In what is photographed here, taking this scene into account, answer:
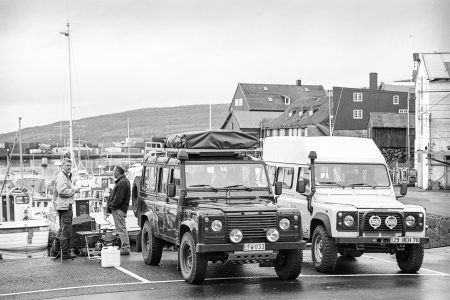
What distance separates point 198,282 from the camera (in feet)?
41.9

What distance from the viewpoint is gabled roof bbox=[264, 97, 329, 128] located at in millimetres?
86812

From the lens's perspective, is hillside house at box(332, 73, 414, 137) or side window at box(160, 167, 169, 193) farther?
hillside house at box(332, 73, 414, 137)

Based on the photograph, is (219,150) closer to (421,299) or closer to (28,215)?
(421,299)

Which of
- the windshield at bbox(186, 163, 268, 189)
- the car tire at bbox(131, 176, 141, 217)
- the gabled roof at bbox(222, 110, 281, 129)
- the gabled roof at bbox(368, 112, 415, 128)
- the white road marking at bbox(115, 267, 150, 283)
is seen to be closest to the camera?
the white road marking at bbox(115, 267, 150, 283)

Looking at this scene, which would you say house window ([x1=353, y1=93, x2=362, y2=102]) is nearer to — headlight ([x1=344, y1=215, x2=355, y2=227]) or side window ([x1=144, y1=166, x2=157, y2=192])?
side window ([x1=144, y1=166, x2=157, y2=192])

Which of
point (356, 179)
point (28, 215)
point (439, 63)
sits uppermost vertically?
point (439, 63)

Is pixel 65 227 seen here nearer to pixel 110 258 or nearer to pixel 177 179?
pixel 110 258

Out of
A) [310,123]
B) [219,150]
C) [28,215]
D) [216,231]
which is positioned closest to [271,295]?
[216,231]

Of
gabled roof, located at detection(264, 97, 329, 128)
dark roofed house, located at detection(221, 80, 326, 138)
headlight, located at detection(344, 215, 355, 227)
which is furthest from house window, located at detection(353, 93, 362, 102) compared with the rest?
headlight, located at detection(344, 215, 355, 227)

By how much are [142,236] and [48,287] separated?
11.9ft

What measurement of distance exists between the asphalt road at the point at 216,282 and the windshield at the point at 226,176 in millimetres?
1747

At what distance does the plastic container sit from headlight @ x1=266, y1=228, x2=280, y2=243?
4031mm

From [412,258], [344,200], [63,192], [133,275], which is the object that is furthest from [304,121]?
[133,275]

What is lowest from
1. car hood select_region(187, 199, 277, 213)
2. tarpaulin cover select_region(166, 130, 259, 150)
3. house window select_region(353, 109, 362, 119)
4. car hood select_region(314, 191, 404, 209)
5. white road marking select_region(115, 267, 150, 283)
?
white road marking select_region(115, 267, 150, 283)
